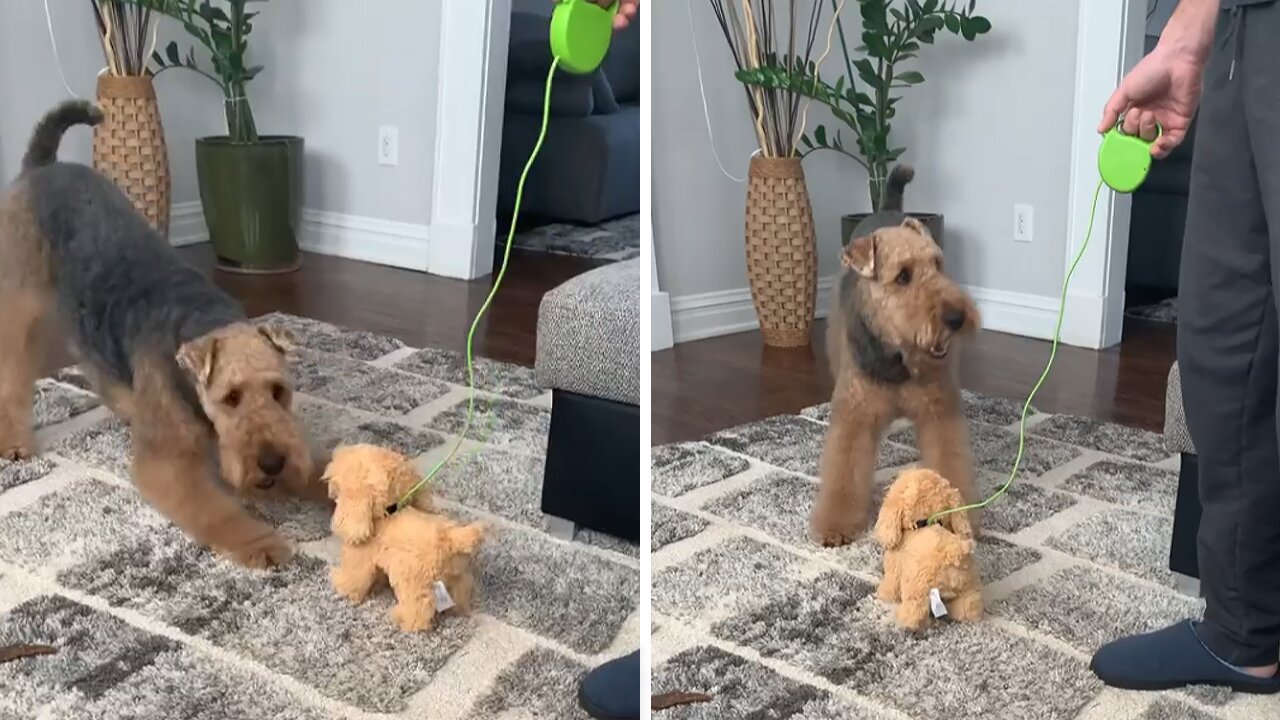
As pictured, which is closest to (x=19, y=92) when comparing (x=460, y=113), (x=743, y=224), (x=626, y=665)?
(x=460, y=113)

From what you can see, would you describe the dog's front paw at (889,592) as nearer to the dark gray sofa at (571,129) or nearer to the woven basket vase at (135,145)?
the dark gray sofa at (571,129)

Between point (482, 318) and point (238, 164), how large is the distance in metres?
0.28

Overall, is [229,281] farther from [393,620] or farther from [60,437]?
[393,620]

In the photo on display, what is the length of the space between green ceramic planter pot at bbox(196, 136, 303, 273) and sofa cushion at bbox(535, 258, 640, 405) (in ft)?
0.90

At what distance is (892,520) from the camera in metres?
1.23

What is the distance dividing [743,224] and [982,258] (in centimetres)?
26

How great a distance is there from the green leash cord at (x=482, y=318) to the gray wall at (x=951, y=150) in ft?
0.40

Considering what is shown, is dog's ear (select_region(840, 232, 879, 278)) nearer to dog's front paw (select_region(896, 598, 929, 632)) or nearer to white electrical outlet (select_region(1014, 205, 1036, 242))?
white electrical outlet (select_region(1014, 205, 1036, 242))

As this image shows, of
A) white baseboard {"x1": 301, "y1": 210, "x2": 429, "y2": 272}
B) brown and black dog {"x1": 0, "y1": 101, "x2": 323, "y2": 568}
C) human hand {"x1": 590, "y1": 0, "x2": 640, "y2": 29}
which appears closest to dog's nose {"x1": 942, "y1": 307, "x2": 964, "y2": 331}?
human hand {"x1": 590, "y1": 0, "x2": 640, "y2": 29}

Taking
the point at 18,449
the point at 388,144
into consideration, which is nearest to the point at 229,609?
the point at 18,449

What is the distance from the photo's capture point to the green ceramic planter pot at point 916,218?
1.16 m

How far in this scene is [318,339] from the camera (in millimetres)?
1096

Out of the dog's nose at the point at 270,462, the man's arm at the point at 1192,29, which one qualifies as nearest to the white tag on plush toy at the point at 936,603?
the man's arm at the point at 1192,29

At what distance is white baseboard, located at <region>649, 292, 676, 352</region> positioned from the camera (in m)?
1.18
